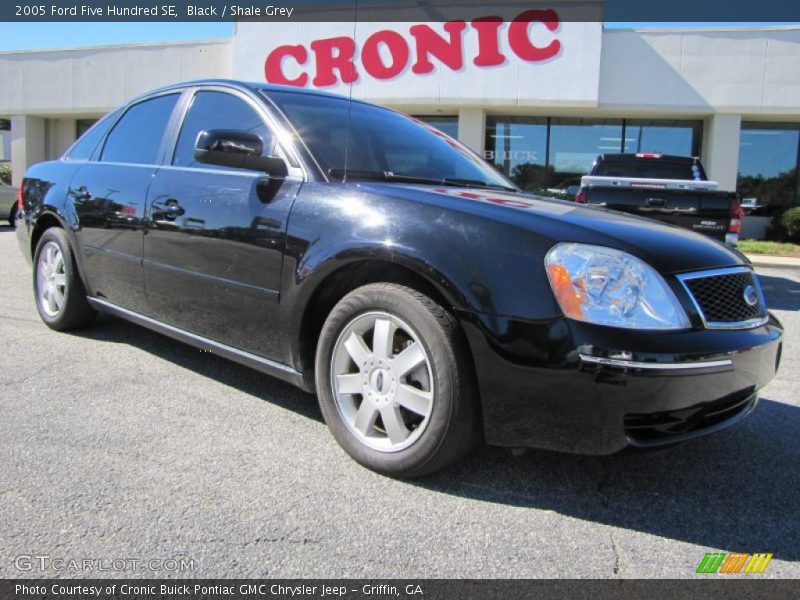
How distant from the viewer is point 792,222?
49.4 feet

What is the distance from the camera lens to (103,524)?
7.26 ft

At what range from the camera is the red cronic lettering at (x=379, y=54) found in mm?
15445

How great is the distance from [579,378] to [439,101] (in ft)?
47.1

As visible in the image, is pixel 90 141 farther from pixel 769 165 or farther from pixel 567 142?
pixel 769 165

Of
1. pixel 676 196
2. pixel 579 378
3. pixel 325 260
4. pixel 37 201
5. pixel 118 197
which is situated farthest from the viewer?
pixel 676 196

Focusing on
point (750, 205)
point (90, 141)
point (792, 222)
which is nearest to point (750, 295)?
point (90, 141)

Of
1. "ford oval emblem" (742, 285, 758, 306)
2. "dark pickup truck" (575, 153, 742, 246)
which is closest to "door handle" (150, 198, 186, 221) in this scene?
"ford oval emblem" (742, 285, 758, 306)

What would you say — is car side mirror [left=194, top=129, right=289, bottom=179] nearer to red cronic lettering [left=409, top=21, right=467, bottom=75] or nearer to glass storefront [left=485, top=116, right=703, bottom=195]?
red cronic lettering [left=409, top=21, right=467, bottom=75]

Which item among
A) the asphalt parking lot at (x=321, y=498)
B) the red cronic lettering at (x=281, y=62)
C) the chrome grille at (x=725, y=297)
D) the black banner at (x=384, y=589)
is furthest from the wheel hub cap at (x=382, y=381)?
the red cronic lettering at (x=281, y=62)

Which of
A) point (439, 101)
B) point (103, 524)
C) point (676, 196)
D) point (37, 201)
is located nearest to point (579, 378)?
point (103, 524)

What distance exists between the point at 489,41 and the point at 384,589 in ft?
49.1

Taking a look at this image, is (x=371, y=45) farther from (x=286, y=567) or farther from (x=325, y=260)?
(x=286, y=567)

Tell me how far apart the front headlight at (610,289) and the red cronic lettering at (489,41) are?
1406 cm

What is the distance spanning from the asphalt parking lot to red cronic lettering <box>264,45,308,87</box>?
552 inches
